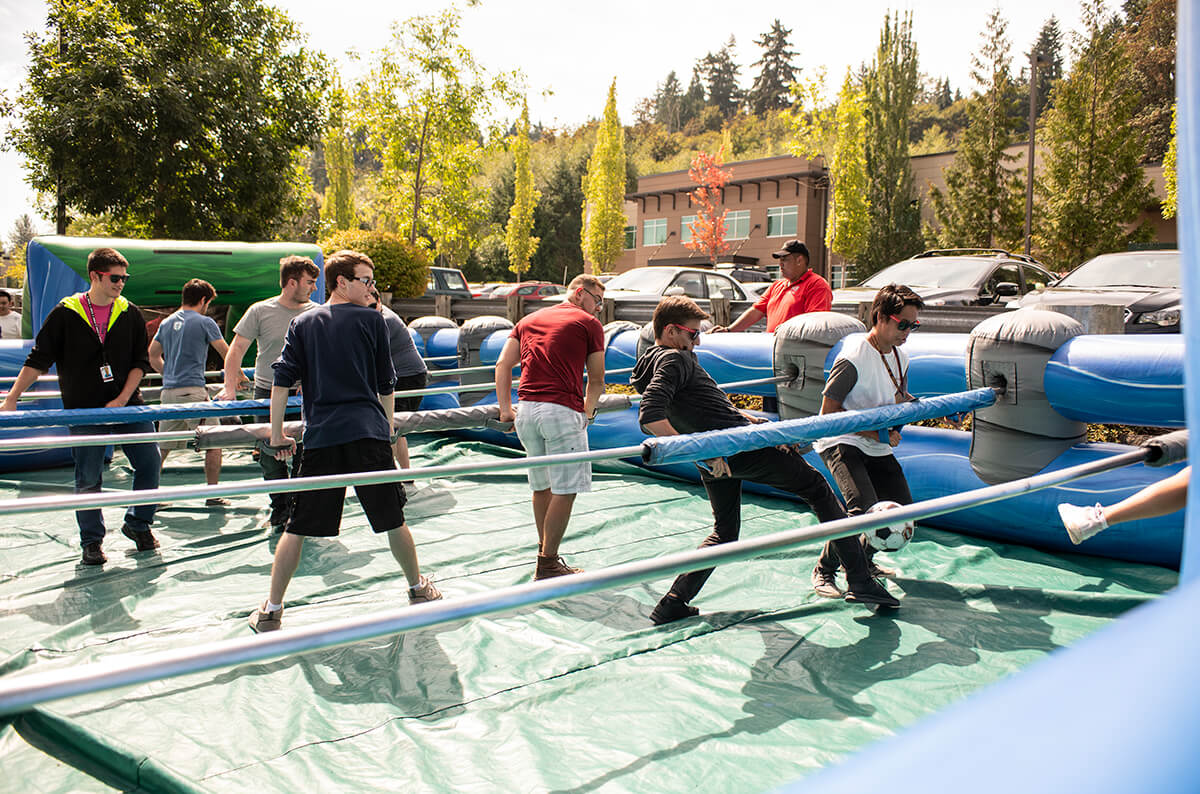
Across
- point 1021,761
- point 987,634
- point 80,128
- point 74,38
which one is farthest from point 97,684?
point 74,38

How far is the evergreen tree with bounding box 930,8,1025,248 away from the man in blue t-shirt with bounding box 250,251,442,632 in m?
27.8

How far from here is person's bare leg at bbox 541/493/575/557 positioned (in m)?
5.35

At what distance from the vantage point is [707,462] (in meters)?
4.62

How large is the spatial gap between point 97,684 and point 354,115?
21.9 meters

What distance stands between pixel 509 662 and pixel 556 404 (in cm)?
174

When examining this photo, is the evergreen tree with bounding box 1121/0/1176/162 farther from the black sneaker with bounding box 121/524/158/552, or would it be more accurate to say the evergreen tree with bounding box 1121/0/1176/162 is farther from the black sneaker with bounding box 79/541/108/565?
the black sneaker with bounding box 79/541/108/565

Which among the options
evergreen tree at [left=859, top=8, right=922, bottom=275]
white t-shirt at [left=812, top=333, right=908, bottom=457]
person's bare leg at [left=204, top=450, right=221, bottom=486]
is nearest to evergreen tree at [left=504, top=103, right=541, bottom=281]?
evergreen tree at [left=859, top=8, right=922, bottom=275]

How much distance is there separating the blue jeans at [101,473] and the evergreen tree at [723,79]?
93980mm

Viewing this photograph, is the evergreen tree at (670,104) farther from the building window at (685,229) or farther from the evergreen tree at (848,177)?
the evergreen tree at (848,177)

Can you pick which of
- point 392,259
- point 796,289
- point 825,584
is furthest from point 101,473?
point 392,259

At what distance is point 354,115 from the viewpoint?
21312mm

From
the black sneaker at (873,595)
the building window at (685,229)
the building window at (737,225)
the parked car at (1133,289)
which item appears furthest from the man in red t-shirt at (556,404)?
the building window at (685,229)

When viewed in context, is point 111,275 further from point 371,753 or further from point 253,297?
point 253,297

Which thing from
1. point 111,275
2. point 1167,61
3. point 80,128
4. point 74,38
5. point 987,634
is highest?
point 1167,61
